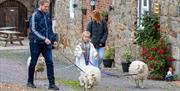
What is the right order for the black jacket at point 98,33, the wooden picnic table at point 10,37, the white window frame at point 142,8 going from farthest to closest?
the wooden picnic table at point 10,37, the white window frame at point 142,8, the black jacket at point 98,33

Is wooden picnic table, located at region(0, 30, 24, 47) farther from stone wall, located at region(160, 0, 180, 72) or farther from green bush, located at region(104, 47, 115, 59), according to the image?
stone wall, located at region(160, 0, 180, 72)

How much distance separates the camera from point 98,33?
14695 millimetres

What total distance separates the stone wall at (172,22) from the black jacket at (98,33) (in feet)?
5.26

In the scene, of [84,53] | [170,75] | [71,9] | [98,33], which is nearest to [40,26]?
[84,53]

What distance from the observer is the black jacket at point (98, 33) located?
14627 mm

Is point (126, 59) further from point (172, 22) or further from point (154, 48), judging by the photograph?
point (172, 22)

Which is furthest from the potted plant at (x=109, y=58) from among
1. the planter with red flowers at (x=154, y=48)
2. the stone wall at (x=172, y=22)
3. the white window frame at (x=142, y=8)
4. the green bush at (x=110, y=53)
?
the stone wall at (x=172, y=22)

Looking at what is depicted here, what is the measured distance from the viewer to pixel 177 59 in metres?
14.6

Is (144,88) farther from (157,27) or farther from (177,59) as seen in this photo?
(157,27)

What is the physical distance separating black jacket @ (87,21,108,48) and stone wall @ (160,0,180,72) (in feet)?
5.26

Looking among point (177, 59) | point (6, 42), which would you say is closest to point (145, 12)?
point (177, 59)

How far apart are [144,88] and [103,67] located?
19.6 ft

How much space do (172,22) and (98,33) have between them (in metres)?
1.86

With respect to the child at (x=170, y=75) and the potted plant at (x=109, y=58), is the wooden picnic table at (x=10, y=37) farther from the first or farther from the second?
the child at (x=170, y=75)
